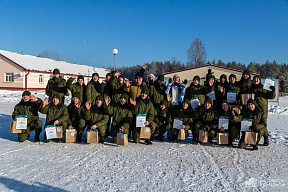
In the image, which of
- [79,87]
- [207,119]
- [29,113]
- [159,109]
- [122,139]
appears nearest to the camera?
[122,139]

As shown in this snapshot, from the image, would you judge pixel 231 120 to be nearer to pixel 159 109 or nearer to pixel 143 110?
pixel 159 109

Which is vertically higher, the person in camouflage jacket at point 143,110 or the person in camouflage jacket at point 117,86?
the person in camouflage jacket at point 117,86

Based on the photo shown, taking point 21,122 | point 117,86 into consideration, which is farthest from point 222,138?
point 21,122

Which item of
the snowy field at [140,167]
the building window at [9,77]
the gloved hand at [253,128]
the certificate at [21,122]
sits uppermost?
the building window at [9,77]

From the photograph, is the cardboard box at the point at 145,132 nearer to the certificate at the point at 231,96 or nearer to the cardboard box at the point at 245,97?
the certificate at the point at 231,96

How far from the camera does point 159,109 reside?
6.48 meters

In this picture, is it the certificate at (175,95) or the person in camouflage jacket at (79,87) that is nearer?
the certificate at (175,95)

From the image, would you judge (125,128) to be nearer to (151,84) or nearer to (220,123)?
(151,84)

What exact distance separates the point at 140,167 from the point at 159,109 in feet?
7.70

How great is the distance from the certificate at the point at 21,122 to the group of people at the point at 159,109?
0.14m

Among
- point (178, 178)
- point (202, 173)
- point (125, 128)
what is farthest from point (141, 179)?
point (125, 128)

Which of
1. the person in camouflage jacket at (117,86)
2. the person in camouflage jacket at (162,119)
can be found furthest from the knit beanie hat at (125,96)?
the person in camouflage jacket at (162,119)

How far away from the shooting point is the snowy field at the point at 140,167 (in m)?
3.62

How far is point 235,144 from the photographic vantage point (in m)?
6.32
